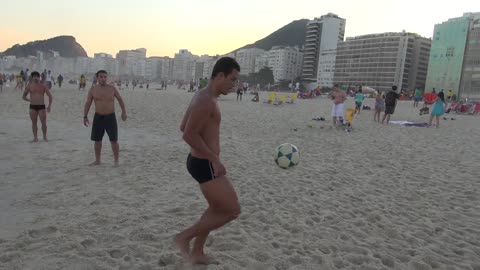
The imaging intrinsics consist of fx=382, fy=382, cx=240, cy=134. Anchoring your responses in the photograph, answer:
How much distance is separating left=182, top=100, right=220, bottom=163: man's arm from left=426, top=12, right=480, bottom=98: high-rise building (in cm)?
9331

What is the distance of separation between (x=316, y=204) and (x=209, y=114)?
2.64 meters

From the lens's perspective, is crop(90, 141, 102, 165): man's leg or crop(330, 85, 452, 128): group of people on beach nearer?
crop(90, 141, 102, 165): man's leg

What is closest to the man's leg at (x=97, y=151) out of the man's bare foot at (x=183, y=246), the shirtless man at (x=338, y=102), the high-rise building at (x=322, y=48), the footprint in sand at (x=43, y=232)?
the footprint in sand at (x=43, y=232)

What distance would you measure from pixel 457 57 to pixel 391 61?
2220 centimetres

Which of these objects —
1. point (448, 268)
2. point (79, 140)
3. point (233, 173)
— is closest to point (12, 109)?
point (79, 140)

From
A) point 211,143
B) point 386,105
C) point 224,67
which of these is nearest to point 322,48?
point 386,105

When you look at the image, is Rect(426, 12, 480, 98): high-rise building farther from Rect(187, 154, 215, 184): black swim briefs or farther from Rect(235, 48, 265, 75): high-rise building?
Rect(187, 154, 215, 184): black swim briefs

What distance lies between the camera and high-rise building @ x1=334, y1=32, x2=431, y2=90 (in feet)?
359

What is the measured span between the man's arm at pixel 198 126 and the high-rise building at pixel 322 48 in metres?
128

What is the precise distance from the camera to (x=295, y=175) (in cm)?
623

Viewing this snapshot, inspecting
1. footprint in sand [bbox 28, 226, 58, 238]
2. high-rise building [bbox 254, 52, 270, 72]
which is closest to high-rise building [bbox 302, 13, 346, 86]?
high-rise building [bbox 254, 52, 270, 72]

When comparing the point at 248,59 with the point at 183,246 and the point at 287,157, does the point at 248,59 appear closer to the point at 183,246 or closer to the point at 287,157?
the point at 287,157

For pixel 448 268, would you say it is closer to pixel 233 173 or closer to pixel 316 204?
pixel 316 204

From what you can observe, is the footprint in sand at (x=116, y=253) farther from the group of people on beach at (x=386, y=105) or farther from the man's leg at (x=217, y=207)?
the group of people on beach at (x=386, y=105)
